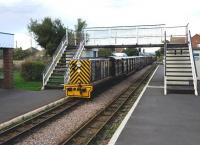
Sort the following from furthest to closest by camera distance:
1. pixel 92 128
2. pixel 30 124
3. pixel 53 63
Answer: pixel 53 63
pixel 30 124
pixel 92 128

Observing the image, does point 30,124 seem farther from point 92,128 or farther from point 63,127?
point 92,128

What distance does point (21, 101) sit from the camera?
1827cm

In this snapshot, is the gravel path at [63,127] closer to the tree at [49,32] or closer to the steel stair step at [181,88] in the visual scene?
the steel stair step at [181,88]

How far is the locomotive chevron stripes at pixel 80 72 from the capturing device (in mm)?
19984

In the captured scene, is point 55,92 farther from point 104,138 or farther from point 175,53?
point 104,138

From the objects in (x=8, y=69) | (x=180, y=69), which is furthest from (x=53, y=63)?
(x=180, y=69)

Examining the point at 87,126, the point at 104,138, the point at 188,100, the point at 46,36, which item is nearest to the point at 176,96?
the point at 188,100

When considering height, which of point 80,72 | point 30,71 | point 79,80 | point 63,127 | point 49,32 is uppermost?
point 49,32

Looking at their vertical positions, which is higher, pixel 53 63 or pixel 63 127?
pixel 53 63

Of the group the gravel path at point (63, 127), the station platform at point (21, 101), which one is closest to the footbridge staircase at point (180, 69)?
the gravel path at point (63, 127)

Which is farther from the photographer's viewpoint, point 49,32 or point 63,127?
point 49,32

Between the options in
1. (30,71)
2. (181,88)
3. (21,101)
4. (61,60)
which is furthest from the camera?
(30,71)

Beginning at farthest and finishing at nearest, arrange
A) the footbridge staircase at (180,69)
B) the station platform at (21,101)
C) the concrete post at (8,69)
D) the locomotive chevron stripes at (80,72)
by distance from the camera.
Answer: the concrete post at (8,69)
the footbridge staircase at (180,69)
the locomotive chevron stripes at (80,72)
the station platform at (21,101)

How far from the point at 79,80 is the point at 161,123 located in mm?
7883
